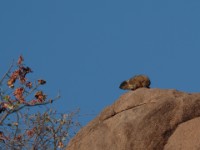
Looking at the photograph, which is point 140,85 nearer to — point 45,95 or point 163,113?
point 163,113

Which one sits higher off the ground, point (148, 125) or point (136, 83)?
point (136, 83)

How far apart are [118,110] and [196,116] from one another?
1.54m

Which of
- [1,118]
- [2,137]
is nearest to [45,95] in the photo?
[1,118]

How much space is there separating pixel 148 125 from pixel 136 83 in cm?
249

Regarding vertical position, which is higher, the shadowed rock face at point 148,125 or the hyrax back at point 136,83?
the hyrax back at point 136,83

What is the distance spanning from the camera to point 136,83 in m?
11.3

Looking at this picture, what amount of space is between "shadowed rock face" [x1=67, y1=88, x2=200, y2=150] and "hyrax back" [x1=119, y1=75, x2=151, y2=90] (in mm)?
1517

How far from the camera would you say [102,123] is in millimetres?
9508

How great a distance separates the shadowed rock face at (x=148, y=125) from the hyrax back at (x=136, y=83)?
1.52m

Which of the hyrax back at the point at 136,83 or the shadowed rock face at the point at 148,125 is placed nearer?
the shadowed rock face at the point at 148,125

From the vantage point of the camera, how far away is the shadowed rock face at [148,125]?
8.76 meters

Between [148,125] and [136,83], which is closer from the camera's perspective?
[148,125]

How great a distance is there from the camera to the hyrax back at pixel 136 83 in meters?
11.2

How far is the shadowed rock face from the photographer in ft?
28.7
